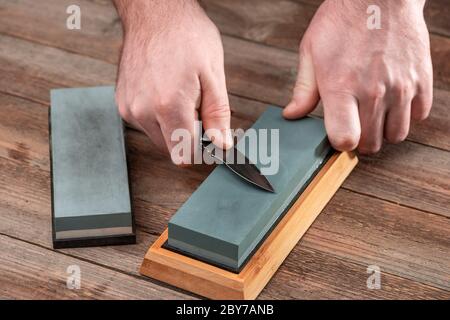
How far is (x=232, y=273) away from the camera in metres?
1.10

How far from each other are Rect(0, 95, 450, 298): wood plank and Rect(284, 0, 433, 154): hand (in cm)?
13

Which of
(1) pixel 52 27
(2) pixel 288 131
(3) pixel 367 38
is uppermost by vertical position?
(3) pixel 367 38

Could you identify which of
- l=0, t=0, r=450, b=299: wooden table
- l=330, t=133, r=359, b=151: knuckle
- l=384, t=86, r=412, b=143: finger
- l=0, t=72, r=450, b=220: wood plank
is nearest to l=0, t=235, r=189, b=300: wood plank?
l=0, t=0, r=450, b=299: wooden table

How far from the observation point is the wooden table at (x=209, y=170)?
1.15 meters

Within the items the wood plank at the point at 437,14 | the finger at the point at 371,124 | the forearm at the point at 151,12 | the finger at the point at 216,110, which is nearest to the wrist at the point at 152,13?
the forearm at the point at 151,12

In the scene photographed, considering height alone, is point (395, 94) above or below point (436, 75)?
above

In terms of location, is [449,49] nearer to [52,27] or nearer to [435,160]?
[435,160]

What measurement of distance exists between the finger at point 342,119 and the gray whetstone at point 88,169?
1.11ft

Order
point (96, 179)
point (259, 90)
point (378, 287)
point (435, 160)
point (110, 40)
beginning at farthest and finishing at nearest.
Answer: point (110, 40) → point (259, 90) → point (435, 160) → point (96, 179) → point (378, 287)

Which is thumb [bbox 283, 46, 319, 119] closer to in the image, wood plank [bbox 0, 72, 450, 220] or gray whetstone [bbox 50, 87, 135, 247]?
wood plank [bbox 0, 72, 450, 220]

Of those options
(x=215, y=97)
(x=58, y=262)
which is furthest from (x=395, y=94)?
(x=58, y=262)

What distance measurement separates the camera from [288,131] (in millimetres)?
1307

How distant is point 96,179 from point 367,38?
19.2 inches

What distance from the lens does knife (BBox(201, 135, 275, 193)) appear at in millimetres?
1185
